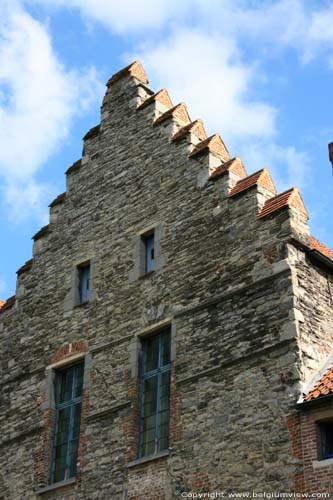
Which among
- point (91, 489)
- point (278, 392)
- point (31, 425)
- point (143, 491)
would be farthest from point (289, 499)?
point (31, 425)

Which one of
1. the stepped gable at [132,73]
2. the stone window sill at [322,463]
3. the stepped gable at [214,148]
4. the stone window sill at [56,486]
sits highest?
the stepped gable at [132,73]

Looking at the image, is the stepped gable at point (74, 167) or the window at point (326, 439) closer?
the window at point (326, 439)

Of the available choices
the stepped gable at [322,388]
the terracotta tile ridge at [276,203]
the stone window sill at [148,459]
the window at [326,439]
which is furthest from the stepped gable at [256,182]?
the stone window sill at [148,459]

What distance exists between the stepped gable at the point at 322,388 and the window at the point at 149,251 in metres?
4.93

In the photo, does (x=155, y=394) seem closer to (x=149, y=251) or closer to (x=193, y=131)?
(x=149, y=251)

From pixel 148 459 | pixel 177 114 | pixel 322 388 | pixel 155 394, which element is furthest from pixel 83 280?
pixel 322 388

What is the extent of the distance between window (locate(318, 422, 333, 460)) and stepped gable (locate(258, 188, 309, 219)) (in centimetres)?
412

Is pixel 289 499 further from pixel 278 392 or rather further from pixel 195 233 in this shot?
pixel 195 233

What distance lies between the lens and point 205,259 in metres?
16.5

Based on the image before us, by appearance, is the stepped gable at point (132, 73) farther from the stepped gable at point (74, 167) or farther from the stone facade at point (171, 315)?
the stepped gable at point (74, 167)

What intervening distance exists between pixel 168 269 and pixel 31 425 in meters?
4.44

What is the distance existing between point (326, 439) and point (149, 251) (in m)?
6.28

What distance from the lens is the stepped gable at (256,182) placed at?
1622 centimetres

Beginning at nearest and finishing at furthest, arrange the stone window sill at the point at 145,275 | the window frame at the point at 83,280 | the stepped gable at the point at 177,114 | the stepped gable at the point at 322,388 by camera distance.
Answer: the stepped gable at the point at 322,388 → the stone window sill at the point at 145,275 → the window frame at the point at 83,280 → the stepped gable at the point at 177,114
